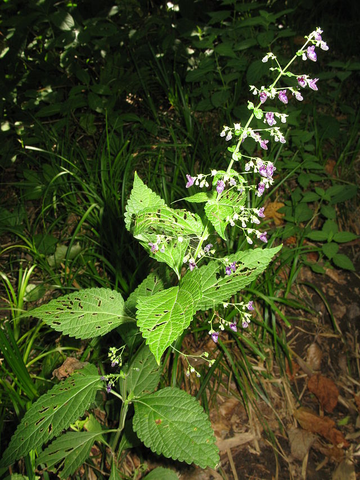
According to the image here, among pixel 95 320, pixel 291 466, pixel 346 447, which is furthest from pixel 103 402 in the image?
pixel 346 447

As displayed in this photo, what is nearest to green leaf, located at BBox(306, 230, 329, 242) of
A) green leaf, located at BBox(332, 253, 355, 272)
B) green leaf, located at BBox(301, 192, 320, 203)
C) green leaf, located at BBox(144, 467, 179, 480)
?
green leaf, located at BBox(332, 253, 355, 272)

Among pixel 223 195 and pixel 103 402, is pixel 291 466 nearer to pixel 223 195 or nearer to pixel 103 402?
pixel 103 402

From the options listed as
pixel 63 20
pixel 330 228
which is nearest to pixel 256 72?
pixel 330 228

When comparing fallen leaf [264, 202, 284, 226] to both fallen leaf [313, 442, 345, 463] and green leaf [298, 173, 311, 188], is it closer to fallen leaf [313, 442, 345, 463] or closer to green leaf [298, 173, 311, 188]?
green leaf [298, 173, 311, 188]

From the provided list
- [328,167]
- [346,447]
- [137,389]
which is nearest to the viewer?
[137,389]

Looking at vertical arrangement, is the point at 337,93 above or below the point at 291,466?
above

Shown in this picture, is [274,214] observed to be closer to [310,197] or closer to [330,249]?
[310,197]
